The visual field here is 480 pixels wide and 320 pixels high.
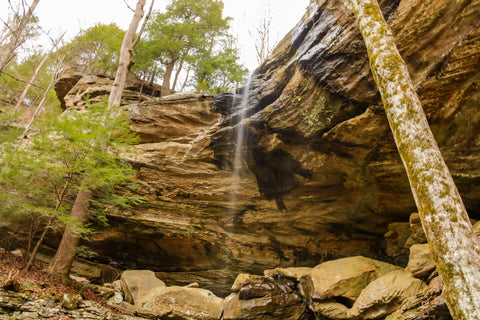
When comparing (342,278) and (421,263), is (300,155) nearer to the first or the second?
(342,278)

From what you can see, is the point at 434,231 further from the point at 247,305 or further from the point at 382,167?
the point at 247,305

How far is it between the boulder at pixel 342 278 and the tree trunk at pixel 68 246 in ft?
23.9

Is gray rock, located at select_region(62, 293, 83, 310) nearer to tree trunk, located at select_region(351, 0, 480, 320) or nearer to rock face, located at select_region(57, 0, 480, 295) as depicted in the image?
rock face, located at select_region(57, 0, 480, 295)

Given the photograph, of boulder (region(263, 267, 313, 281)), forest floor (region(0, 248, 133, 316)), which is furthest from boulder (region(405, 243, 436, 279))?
forest floor (region(0, 248, 133, 316))

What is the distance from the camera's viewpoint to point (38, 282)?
258 inches

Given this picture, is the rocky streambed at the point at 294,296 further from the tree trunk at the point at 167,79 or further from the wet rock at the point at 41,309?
the tree trunk at the point at 167,79

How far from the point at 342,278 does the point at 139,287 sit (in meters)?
6.78

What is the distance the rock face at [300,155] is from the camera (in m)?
6.46

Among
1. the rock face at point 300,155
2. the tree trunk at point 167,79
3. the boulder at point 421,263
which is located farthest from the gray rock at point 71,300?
the tree trunk at point 167,79

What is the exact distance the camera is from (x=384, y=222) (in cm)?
1040

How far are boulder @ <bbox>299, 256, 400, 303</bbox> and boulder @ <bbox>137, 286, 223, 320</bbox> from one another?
3003mm

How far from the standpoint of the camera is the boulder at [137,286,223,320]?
777cm

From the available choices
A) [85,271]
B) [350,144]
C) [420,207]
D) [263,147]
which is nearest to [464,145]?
[350,144]

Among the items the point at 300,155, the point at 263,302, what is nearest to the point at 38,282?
the point at 263,302
